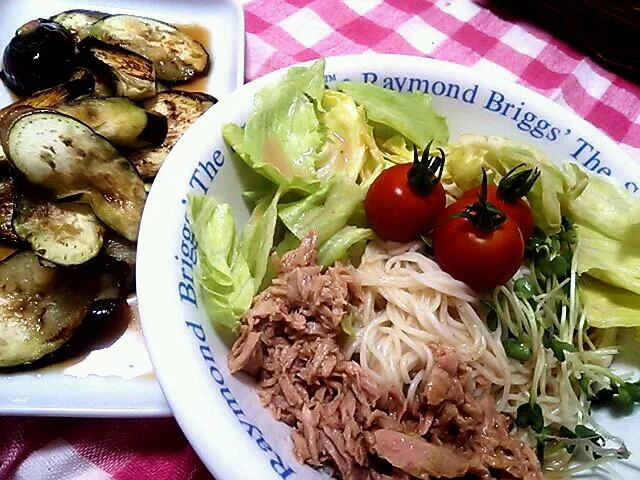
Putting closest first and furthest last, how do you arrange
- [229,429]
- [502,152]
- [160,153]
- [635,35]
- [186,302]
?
[229,429] → [186,302] → [502,152] → [160,153] → [635,35]

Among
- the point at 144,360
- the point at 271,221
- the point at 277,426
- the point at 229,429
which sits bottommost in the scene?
the point at 144,360

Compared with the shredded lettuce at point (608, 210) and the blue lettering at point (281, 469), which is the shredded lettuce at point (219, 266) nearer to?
the blue lettering at point (281, 469)

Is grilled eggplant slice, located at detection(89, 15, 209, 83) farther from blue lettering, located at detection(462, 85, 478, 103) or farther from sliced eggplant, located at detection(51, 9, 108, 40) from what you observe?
blue lettering, located at detection(462, 85, 478, 103)

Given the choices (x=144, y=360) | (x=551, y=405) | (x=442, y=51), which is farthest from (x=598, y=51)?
(x=144, y=360)

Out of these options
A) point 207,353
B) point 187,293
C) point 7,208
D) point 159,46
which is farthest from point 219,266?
point 159,46

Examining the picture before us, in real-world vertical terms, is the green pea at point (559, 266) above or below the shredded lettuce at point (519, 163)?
below

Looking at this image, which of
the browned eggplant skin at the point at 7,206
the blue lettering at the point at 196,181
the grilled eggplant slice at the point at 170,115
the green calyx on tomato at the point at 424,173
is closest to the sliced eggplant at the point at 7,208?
the browned eggplant skin at the point at 7,206

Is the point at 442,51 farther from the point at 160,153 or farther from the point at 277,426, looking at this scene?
the point at 277,426

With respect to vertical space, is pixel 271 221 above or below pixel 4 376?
above

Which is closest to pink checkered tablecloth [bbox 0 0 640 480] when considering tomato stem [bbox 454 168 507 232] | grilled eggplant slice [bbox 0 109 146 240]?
grilled eggplant slice [bbox 0 109 146 240]
